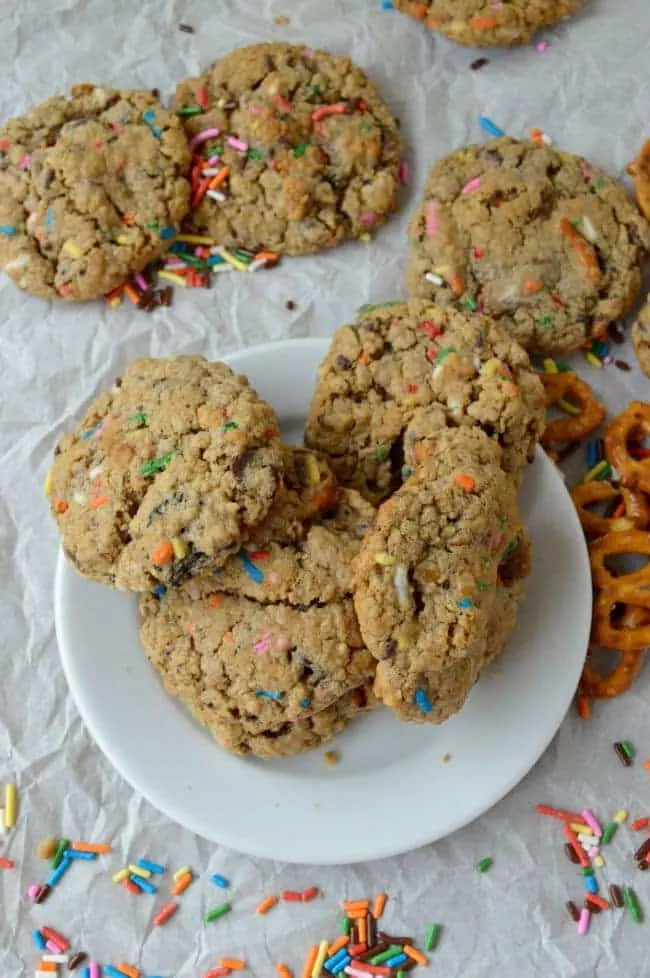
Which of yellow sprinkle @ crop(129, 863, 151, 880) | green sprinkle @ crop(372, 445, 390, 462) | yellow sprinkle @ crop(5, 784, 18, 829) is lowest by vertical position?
yellow sprinkle @ crop(129, 863, 151, 880)

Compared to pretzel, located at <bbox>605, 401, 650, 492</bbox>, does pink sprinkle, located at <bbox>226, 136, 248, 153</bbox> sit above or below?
above

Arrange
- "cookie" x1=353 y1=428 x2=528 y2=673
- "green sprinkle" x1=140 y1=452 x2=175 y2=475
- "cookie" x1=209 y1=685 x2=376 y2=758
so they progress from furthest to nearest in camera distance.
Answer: "cookie" x1=209 y1=685 x2=376 y2=758
"green sprinkle" x1=140 y1=452 x2=175 y2=475
"cookie" x1=353 y1=428 x2=528 y2=673

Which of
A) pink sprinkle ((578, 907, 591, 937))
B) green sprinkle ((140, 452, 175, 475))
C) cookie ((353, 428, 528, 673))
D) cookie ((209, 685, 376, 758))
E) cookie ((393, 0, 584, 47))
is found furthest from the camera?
cookie ((393, 0, 584, 47))

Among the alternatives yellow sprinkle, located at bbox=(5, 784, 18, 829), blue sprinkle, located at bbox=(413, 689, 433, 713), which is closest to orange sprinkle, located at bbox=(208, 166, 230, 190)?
blue sprinkle, located at bbox=(413, 689, 433, 713)

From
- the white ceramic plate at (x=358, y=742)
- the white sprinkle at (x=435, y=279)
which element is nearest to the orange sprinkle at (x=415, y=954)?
the white ceramic plate at (x=358, y=742)

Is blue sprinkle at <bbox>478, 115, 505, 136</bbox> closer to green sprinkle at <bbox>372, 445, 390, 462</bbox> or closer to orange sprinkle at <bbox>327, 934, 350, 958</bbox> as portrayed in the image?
green sprinkle at <bbox>372, 445, 390, 462</bbox>

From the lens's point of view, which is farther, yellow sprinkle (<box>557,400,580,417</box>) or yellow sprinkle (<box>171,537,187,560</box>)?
yellow sprinkle (<box>557,400,580,417</box>)

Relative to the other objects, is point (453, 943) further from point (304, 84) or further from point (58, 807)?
point (304, 84)

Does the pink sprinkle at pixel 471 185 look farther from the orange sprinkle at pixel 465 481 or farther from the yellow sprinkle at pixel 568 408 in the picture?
the orange sprinkle at pixel 465 481

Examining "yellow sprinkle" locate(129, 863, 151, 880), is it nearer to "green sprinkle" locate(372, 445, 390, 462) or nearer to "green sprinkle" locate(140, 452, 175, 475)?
"green sprinkle" locate(140, 452, 175, 475)
